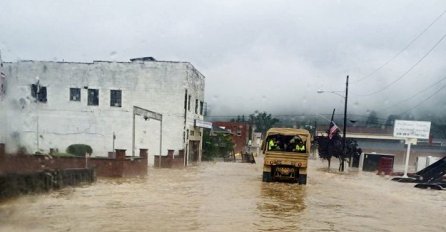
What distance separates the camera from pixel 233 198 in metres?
15.7

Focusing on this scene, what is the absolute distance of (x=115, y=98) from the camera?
126 ft

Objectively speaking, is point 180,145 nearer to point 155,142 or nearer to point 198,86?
point 155,142

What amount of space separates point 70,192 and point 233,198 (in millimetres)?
5351

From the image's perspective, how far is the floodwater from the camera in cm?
1011

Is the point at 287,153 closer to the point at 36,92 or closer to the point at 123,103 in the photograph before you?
the point at 36,92

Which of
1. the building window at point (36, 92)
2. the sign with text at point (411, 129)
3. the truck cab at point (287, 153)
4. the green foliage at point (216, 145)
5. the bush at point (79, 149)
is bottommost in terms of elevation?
the green foliage at point (216, 145)

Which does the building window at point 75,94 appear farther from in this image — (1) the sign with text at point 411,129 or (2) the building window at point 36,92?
(1) the sign with text at point 411,129

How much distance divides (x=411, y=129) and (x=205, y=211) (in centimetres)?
2505

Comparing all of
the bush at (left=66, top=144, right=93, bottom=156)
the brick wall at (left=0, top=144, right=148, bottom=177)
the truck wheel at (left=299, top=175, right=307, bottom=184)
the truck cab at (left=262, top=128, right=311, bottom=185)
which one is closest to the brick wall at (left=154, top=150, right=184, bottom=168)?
the bush at (left=66, top=144, right=93, bottom=156)

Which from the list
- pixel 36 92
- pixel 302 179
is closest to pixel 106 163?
pixel 36 92

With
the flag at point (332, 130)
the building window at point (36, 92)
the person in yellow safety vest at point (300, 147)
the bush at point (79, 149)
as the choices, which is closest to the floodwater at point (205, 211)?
the person in yellow safety vest at point (300, 147)

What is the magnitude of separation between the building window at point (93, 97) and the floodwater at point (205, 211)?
19874 millimetres

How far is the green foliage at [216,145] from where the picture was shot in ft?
176

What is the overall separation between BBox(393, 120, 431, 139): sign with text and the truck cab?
1394 centimetres
